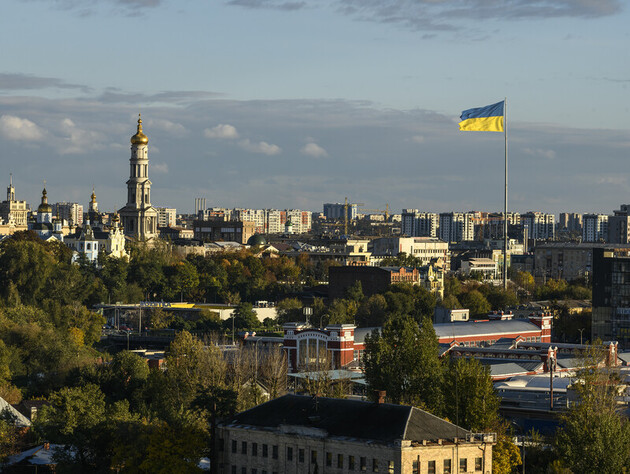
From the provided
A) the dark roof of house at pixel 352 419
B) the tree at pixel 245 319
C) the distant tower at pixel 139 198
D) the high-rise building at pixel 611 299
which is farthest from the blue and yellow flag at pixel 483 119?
the distant tower at pixel 139 198

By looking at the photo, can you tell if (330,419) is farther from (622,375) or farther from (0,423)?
(622,375)

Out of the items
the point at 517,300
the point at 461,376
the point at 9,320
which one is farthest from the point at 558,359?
the point at 517,300

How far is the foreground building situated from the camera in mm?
49250

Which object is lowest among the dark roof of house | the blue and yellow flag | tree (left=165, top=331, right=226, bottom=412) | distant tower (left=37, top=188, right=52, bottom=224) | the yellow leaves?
the yellow leaves

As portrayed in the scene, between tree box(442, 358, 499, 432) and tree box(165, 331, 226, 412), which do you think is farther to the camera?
tree box(165, 331, 226, 412)

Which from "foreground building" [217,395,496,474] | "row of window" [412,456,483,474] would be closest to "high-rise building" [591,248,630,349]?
"foreground building" [217,395,496,474]

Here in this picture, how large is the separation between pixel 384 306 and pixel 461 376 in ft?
206

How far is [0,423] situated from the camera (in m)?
62.1

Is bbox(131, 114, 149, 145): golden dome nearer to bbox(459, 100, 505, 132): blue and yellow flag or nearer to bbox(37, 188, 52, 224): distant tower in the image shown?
bbox(37, 188, 52, 224): distant tower

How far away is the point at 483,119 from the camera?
102 metres

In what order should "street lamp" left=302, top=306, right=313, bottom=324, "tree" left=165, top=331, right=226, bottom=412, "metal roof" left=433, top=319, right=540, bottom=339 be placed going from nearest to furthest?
"tree" left=165, top=331, right=226, bottom=412 → "metal roof" left=433, top=319, right=540, bottom=339 → "street lamp" left=302, top=306, right=313, bottom=324

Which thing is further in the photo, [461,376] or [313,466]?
[461,376]

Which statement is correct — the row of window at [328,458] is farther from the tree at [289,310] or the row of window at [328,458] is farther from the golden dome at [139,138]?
the golden dome at [139,138]

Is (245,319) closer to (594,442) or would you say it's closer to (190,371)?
(190,371)
